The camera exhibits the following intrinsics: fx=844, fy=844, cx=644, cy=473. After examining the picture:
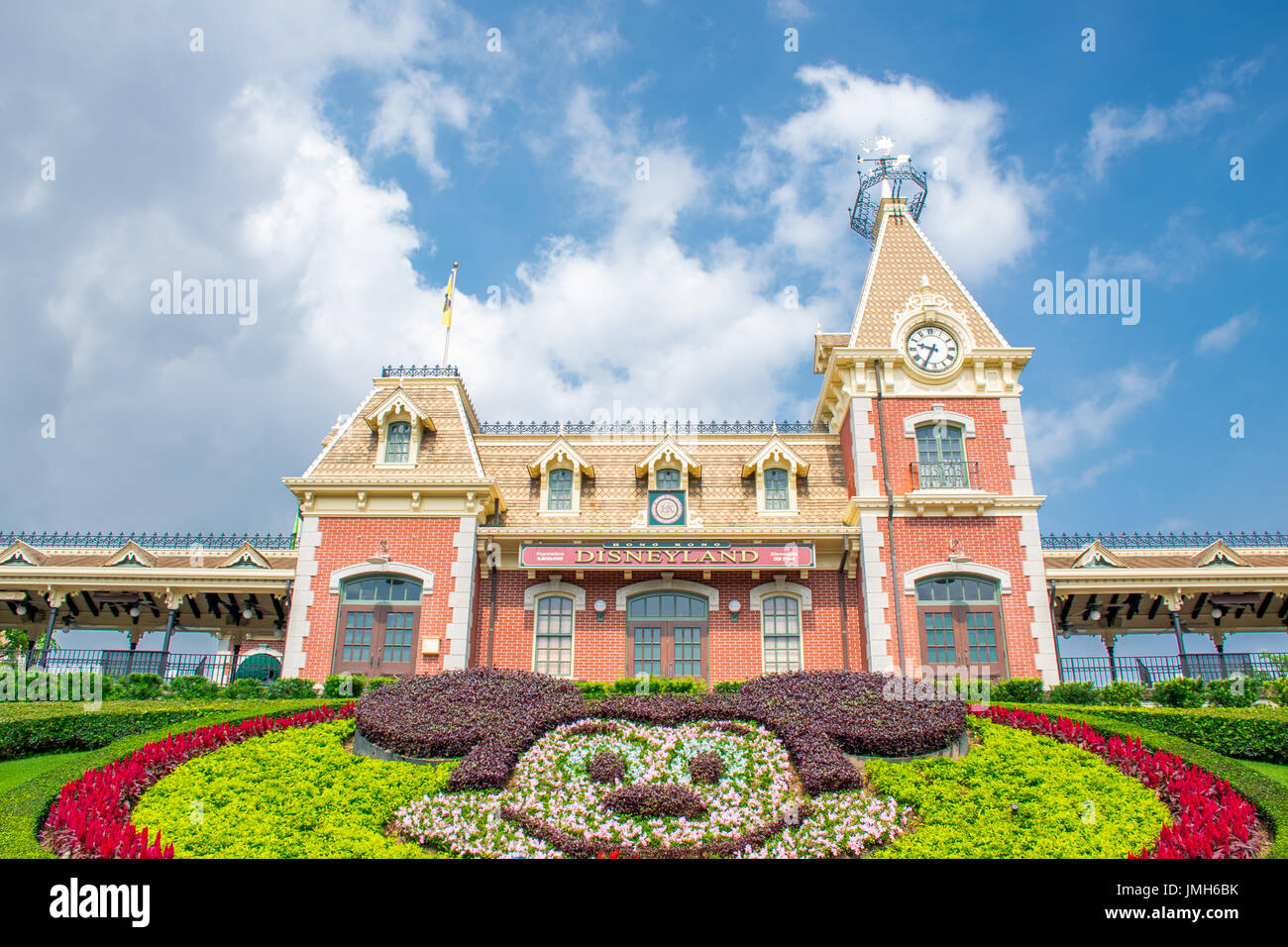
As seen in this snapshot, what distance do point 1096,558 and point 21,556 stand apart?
30277 mm

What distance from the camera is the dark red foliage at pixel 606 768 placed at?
12.4 m

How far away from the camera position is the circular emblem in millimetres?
22312

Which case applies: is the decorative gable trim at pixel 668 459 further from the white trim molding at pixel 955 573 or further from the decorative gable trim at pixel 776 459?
the white trim molding at pixel 955 573

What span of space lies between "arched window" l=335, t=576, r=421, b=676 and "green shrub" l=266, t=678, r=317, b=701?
1224 millimetres

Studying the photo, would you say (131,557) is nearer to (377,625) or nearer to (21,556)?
(21,556)

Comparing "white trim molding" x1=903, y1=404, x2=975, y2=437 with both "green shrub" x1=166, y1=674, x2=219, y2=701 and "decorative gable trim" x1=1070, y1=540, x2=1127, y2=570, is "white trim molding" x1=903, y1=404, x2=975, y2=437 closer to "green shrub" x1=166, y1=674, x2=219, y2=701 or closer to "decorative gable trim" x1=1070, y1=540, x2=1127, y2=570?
"decorative gable trim" x1=1070, y1=540, x2=1127, y2=570

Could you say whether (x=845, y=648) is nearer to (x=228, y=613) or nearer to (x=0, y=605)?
(x=228, y=613)

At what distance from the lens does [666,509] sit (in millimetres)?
22469

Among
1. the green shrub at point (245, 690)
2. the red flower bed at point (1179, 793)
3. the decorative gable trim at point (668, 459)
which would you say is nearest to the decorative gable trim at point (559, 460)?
the decorative gable trim at point (668, 459)

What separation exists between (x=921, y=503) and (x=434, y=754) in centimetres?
1311

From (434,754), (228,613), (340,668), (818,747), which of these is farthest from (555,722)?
(228,613)

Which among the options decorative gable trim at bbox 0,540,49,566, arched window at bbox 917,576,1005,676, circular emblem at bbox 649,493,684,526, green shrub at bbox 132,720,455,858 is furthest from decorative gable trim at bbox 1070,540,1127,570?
decorative gable trim at bbox 0,540,49,566

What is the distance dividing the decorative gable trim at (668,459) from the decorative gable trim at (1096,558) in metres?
10.6
